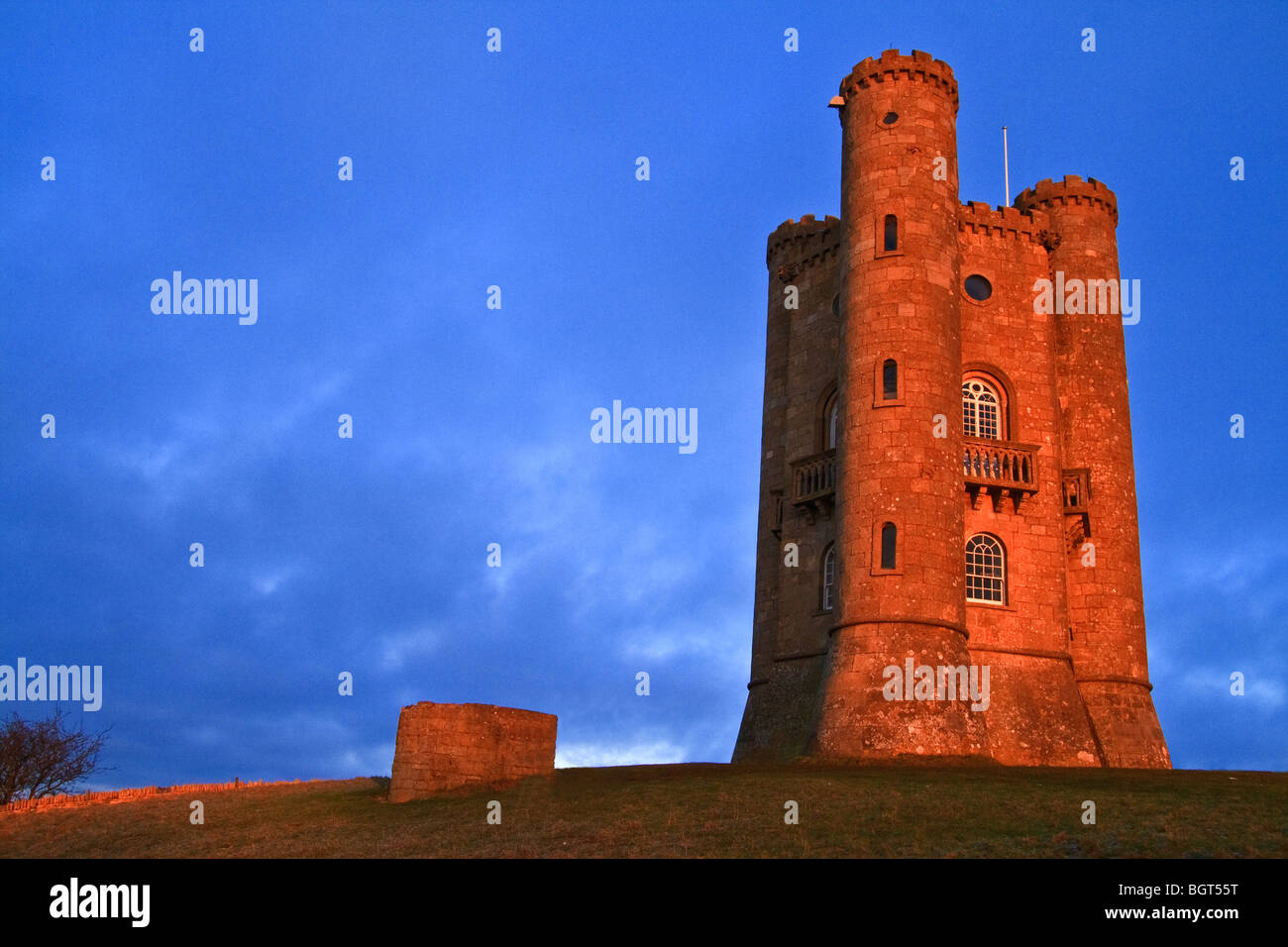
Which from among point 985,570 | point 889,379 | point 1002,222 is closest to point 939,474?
point 889,379

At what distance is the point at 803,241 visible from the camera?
127ft

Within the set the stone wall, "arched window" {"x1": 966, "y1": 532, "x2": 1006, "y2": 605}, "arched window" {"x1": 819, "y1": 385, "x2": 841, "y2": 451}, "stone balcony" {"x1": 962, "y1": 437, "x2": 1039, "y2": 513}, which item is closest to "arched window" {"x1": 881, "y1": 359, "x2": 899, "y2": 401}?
"stone balcony" {"x1": 962, "y1": 437, "x2": 1039, "y2": 513}

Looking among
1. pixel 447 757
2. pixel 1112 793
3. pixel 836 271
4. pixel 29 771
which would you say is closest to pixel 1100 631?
pixel 836 271

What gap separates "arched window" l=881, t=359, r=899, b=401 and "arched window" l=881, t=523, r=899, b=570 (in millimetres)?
3446

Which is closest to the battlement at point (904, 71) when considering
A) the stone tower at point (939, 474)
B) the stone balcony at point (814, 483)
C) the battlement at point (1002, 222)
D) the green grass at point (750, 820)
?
the stone tower at point (939, 474)

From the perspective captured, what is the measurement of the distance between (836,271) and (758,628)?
11.3m

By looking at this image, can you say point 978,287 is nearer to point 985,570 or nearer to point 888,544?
point 985,570

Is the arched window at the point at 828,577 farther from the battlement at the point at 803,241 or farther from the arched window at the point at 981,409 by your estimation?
the battlement at the point at 803,241

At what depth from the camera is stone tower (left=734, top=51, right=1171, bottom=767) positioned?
94.4 feet

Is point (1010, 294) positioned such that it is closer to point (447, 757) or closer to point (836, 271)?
point (836, 271)

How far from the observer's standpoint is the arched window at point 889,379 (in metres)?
30.5

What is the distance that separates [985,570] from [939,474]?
4.57m

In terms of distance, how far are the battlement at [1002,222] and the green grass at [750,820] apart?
17.1m
